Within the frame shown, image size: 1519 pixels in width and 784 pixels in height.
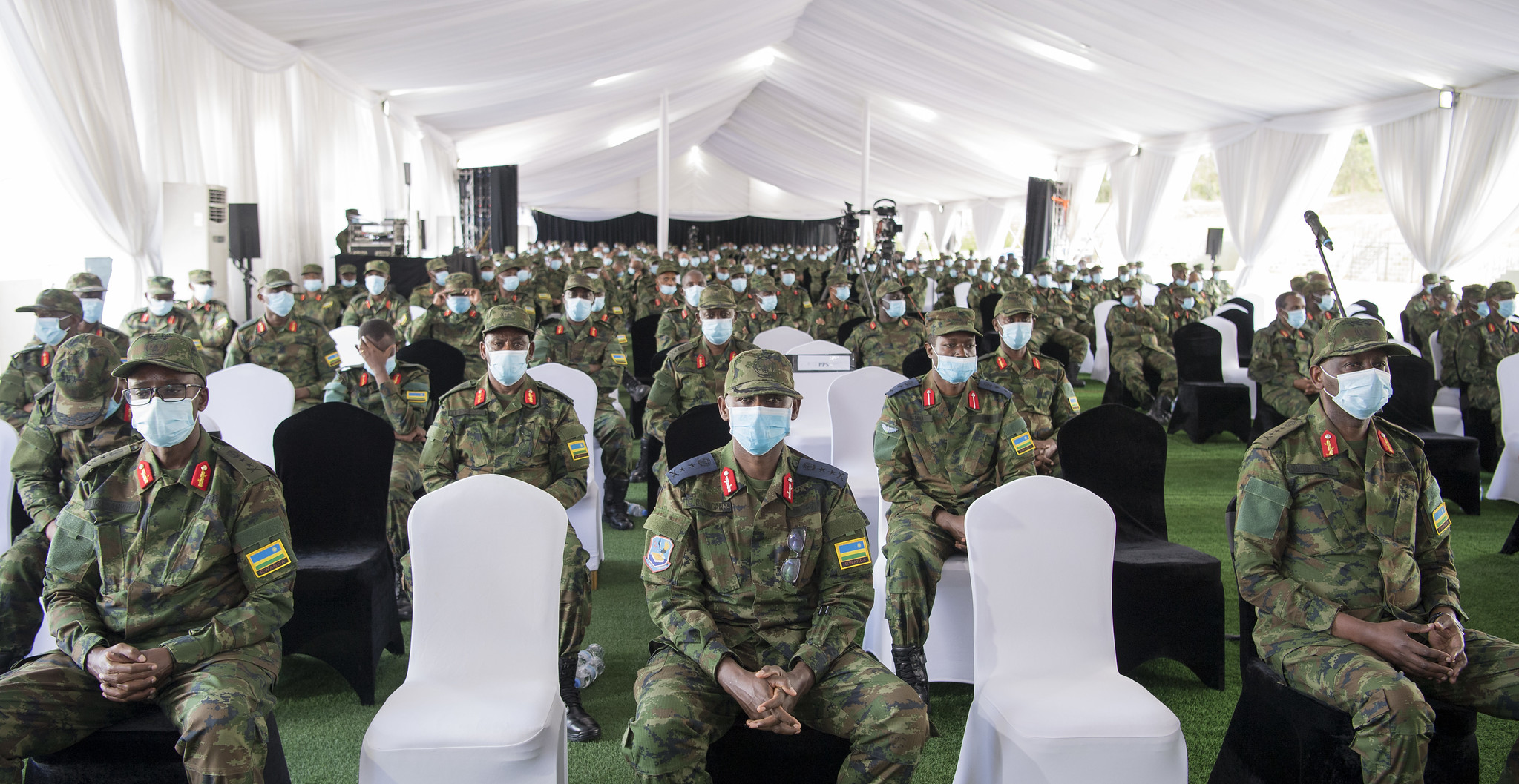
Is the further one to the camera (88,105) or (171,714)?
(88,105)

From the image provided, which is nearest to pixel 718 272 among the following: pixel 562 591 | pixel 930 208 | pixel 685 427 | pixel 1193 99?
pixel 1193 99

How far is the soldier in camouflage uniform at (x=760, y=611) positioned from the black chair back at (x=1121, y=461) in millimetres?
1567

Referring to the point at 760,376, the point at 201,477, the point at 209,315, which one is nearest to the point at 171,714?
the point at 201,477

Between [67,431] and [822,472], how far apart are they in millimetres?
2617

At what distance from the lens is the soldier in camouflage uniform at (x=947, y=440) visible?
3.57 metres

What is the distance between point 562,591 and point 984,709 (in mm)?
1460

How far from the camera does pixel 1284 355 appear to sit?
277 inches

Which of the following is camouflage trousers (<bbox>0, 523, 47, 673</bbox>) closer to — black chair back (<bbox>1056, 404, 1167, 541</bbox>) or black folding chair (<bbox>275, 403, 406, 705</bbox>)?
black folding chair (<bbox>275, 403, 406, 705</bbox>)

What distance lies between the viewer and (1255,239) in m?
14.0

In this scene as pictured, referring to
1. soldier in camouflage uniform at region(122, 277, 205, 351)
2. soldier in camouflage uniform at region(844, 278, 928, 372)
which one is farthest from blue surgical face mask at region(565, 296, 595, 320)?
soldier in camouflage uniform at region(122, 277, 205, 351)

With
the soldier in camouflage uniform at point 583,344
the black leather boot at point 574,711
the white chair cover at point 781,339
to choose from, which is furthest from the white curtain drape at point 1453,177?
the black leather boot at point 574,711

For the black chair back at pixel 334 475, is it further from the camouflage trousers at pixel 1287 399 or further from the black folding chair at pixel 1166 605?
the camouflage trousers at pixel 1287 399

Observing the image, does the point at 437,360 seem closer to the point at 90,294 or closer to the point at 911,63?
the point at 90,294

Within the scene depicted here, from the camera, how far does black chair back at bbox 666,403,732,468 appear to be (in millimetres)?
3873
